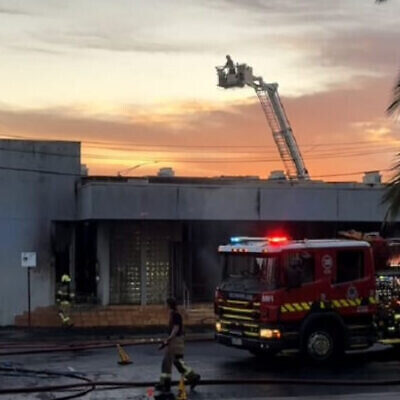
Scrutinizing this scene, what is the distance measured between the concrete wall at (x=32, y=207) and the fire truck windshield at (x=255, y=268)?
12347 millimetres

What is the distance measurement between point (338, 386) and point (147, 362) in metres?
4.77

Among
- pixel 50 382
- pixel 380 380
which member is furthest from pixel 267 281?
pixel 50 382

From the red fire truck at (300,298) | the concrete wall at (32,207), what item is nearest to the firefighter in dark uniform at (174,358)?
the red fire truck at (300,298)

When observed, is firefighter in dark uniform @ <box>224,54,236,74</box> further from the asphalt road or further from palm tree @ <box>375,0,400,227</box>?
palm tree @ <box>375,0,400,227</box>

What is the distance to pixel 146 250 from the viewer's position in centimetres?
3000

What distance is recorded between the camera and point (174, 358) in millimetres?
14031

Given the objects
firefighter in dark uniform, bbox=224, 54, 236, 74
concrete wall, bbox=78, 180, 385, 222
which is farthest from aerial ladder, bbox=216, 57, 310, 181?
concrete wall, bbox=78, 180, 385, 222

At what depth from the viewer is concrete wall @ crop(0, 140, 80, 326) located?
28.6 metres

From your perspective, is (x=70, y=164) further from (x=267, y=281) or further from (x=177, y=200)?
(x=267, y=281)

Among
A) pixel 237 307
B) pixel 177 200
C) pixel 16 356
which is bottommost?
pixel 16 356

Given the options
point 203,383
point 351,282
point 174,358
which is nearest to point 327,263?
point 351,282

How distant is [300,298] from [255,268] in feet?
3.49

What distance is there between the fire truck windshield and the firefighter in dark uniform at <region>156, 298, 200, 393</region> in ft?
10.2

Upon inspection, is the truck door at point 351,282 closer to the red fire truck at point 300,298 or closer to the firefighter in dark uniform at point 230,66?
the red fire truck at point 300,298
